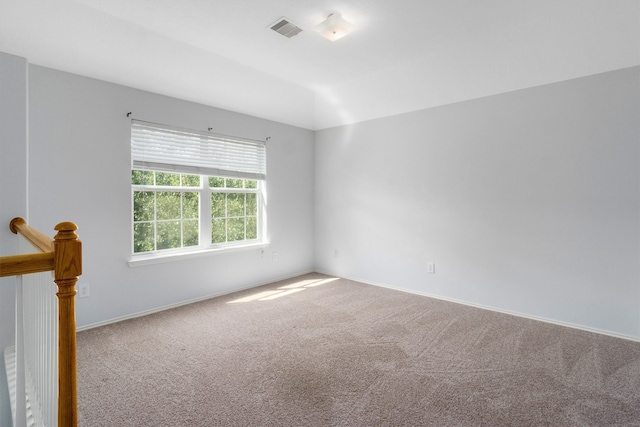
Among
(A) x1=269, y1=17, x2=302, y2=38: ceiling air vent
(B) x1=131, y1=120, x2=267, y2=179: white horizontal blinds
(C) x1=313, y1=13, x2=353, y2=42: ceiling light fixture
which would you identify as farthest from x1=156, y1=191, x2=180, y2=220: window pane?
(C) x1=313, y1=13, x2=353, y2=42: ceiling light fixture

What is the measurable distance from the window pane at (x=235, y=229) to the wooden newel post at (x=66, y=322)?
3195mm

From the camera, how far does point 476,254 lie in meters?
3.68

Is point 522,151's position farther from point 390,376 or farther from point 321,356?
point 321,356

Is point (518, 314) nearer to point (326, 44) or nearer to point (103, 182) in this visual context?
point (326, 44)

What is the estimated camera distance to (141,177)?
11.2 ft

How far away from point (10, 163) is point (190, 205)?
1.75m

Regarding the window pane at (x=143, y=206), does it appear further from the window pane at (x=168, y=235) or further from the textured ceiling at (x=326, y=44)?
the textured ceiling at (x=326, y=44)

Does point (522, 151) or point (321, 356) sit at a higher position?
point (522, 151)

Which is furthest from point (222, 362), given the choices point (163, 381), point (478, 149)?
point (478, 149)

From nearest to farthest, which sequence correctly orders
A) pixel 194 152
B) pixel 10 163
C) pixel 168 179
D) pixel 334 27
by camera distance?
pixel 10 163 → pixel 334 27 → pixel 168 179 → pixel 194 152

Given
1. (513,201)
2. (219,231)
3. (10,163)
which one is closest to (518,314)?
(513,201)

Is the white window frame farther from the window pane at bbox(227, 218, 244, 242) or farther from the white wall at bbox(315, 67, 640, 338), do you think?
the white wall at bbox(315, 67, 640, 338)

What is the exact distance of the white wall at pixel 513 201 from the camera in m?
2.87

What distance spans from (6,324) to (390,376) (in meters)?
2.60
